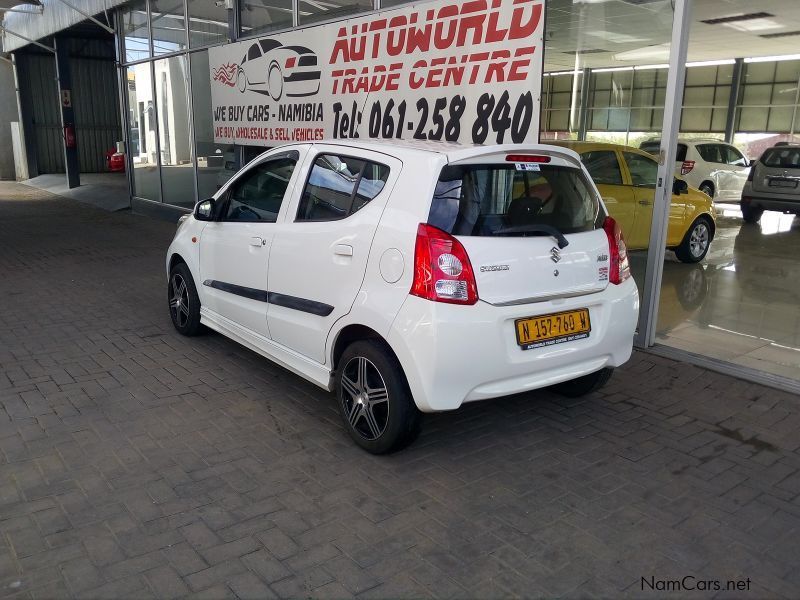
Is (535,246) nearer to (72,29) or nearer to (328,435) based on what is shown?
(328,435)

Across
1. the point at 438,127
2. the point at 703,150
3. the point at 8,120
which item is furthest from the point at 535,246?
the point at 8,120

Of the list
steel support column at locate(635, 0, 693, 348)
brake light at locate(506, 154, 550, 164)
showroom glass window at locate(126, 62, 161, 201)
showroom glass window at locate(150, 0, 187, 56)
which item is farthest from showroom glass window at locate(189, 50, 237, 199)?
brake light at locate(506, 154, 550, 164)

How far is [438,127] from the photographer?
6.66 m

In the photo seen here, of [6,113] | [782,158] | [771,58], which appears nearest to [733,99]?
[771,58]

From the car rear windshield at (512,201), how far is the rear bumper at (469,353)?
41 centimetres

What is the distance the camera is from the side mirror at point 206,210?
5.04m

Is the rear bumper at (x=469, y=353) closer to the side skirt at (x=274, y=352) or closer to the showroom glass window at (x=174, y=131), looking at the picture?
the side skirt at (x=274, y=352)

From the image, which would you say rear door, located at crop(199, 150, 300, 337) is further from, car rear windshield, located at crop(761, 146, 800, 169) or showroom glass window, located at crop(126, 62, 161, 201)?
car rear windshield, located at crop(761, 146, 800, 169)

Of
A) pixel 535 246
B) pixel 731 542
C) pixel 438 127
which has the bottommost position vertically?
pixel 731 542

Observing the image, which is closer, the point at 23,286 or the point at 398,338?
the point at 398,338

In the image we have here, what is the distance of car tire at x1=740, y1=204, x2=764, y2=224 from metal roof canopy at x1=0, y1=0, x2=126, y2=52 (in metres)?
12.9

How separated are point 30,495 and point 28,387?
1589mm

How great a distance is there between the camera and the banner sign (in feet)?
19.1

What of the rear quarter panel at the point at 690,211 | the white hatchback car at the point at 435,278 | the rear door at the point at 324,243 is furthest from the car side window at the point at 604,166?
the rear door at the point at 324,243
